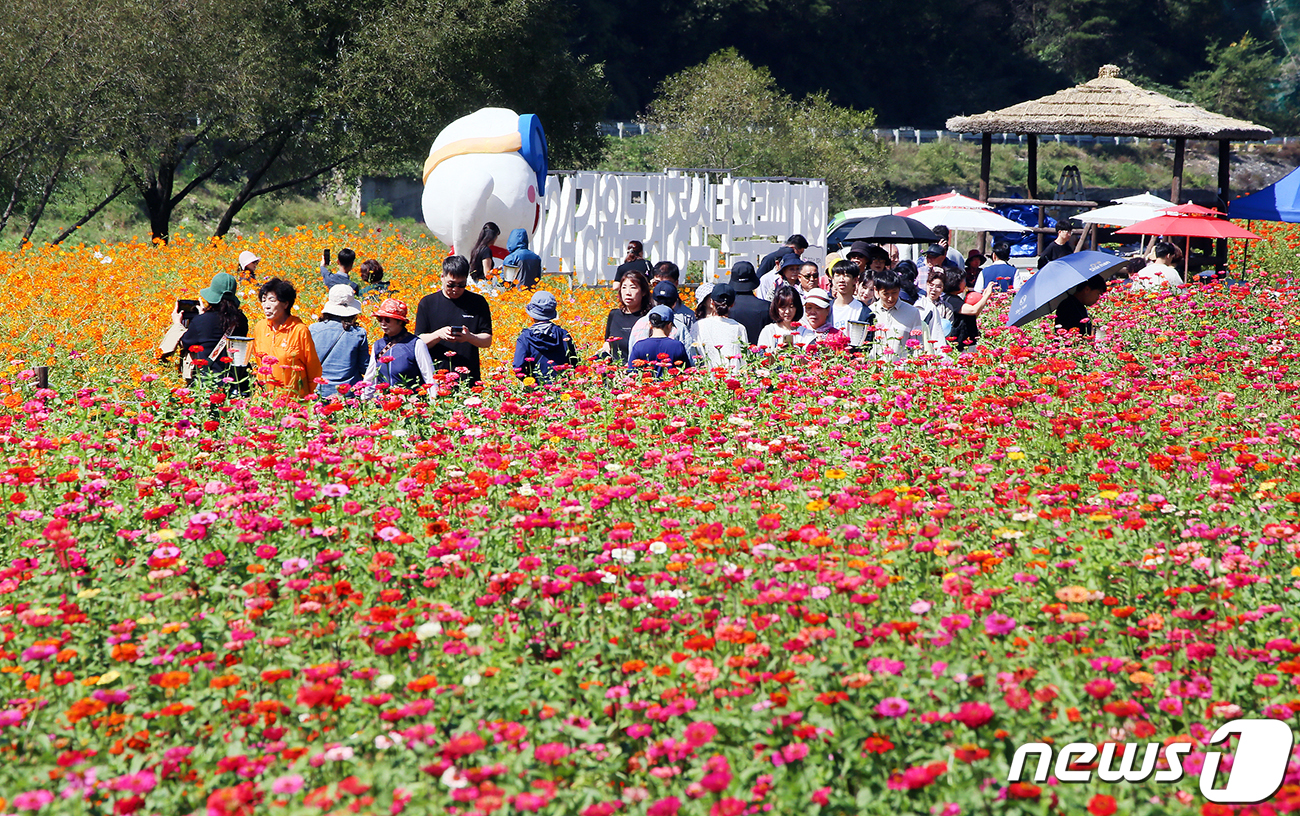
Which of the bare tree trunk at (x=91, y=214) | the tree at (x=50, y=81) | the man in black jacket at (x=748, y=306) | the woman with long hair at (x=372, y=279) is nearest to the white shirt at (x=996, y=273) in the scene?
the man in black jacket at (x=748, y=306)

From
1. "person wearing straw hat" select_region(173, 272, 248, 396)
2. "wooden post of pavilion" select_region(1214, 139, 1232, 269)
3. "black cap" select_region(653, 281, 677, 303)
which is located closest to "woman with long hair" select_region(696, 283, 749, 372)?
"black cap" select_region(653, 281, 677, 303)

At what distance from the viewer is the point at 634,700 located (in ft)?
10.7

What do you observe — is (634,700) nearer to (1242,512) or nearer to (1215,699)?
(1215,699)

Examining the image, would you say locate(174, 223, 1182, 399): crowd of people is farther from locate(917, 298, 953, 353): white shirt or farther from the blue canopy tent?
the blue canopy tent

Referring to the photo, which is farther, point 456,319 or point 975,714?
point 456,319

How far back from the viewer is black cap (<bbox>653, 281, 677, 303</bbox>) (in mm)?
8367

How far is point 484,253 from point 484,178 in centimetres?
104

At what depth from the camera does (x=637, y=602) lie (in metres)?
3.43

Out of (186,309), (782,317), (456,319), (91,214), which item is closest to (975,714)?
(456,319)

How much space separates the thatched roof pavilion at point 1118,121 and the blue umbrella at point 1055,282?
11112 mm

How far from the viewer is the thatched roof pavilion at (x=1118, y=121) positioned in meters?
18.1

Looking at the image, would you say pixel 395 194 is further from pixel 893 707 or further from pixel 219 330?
pixel 893 707

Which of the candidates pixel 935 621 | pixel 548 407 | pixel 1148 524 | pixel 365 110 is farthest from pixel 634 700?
pixel 365 110

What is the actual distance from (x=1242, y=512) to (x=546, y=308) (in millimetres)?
3880
